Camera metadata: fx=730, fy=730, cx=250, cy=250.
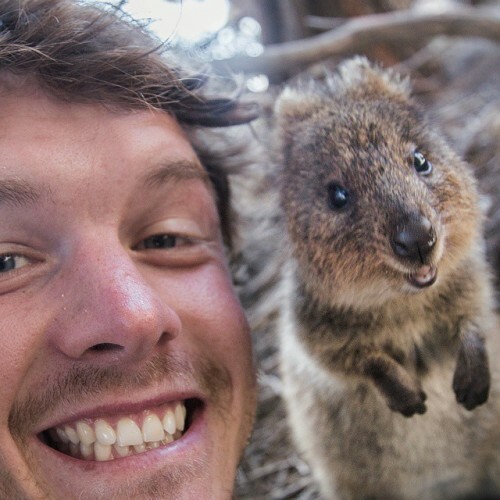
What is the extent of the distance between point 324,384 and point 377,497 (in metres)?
0.51

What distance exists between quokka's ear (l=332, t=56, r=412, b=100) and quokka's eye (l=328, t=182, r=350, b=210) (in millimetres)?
583

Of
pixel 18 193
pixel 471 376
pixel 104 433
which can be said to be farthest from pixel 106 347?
pixel 471 376

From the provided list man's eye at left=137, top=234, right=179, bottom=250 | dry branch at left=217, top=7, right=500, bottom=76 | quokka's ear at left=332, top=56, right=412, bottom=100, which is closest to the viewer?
man's eye at left=137, top=234, right=179, bottom=250

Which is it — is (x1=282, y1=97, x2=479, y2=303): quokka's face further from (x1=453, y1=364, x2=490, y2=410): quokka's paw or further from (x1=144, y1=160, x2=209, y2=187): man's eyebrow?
(x1=144, y1=160, x2=209, y2=187): man's eyebrow

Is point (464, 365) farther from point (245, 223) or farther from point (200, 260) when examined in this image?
point (245, 223)

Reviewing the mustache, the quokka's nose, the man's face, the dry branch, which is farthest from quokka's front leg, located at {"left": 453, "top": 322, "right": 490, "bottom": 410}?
the dry branch

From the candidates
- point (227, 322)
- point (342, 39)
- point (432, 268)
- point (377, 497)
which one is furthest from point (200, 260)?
point (342, 39)

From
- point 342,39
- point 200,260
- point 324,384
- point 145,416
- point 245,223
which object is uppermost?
point 342,39

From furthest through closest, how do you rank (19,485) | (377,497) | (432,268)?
(377,497) → (432,268) → (19,485)

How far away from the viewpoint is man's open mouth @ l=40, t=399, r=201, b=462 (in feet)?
6.52

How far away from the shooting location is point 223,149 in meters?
3.05

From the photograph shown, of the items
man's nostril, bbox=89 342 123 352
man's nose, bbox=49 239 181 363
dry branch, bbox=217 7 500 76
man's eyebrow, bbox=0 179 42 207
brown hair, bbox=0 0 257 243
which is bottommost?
man's nostril, bbox=89 342 123 352

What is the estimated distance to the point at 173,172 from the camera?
7.73 ft

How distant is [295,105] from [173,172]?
3.11ft
